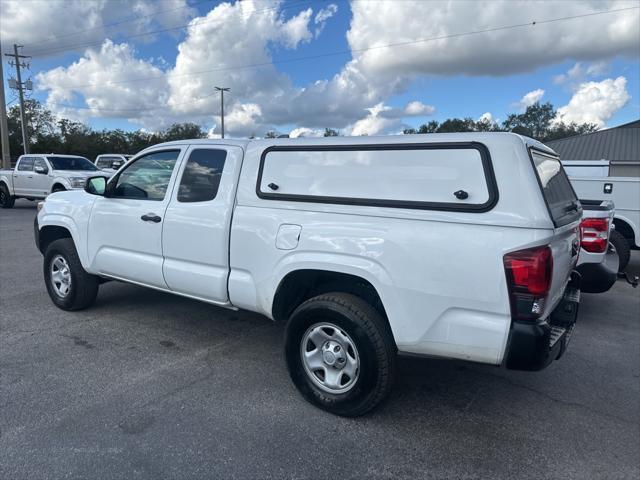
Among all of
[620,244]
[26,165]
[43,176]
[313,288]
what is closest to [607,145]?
[620,244]

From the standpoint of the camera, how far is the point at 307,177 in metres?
3.44

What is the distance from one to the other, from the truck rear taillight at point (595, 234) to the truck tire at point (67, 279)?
5.36 metres

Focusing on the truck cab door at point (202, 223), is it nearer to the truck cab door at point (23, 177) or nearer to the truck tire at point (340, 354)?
the truck tire at point (340, 354)

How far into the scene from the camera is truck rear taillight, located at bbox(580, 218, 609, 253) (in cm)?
508

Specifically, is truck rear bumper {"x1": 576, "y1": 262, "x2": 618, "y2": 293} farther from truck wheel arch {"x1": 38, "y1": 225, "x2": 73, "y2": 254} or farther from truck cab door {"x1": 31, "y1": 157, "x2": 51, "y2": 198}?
truck cab door {"x1": 31, "y1": 157, "x2": 51, "y2": 198}

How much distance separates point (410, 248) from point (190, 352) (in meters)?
2.45

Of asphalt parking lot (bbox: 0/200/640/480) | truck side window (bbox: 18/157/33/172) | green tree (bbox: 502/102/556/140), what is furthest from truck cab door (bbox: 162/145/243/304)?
green tree (bbox: 502/102/556/140)

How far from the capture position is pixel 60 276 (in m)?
5.36

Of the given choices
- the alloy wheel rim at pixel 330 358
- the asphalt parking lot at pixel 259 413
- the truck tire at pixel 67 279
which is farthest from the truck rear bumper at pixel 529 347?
the truck tire at pixel 67 279

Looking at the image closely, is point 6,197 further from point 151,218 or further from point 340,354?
point 340,354

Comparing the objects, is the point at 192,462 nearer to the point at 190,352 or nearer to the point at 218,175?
the point at 190,352

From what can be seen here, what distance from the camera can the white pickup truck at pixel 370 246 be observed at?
267cm

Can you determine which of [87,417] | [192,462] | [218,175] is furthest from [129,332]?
[192,462]

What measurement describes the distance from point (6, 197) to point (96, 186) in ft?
52.9
